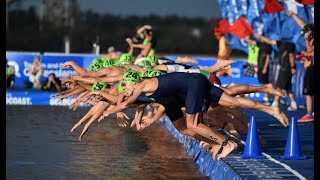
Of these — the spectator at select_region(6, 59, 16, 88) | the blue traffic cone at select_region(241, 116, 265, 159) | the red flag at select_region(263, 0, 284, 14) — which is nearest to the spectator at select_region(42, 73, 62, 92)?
the spectator at select_region(6, 59, 16, 88)

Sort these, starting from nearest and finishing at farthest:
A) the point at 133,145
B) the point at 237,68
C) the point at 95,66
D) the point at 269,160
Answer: the point at 269,160 → the point at 133,145 → the point at 95,66 → the point at 237,68

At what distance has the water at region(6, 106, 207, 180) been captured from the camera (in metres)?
13.7

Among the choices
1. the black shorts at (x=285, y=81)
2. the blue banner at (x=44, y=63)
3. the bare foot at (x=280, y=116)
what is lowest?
the blue banner at (x=44, y=63)

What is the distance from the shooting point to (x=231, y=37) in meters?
32.8

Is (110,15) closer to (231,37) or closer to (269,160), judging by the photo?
(231,37)

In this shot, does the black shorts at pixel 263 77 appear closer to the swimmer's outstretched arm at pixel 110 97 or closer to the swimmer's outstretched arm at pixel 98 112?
the swimmer's outstretched arm at pixel 98 112

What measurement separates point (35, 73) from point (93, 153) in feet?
52.4

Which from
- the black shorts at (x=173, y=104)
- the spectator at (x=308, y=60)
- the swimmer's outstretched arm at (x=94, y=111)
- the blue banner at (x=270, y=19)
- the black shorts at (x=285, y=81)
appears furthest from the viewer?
the blue banner at (x=270, y=19)

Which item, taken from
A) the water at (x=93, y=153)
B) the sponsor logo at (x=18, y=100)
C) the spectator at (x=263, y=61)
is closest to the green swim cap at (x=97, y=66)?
the water at (x=93, y=153)

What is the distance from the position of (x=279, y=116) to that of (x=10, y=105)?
1604 cm

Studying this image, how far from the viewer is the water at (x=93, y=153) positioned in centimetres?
1368

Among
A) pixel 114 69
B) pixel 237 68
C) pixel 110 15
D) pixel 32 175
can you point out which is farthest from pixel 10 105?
pixel 110 15

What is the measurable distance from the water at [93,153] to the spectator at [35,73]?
8.29 m

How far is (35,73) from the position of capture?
31750mm
